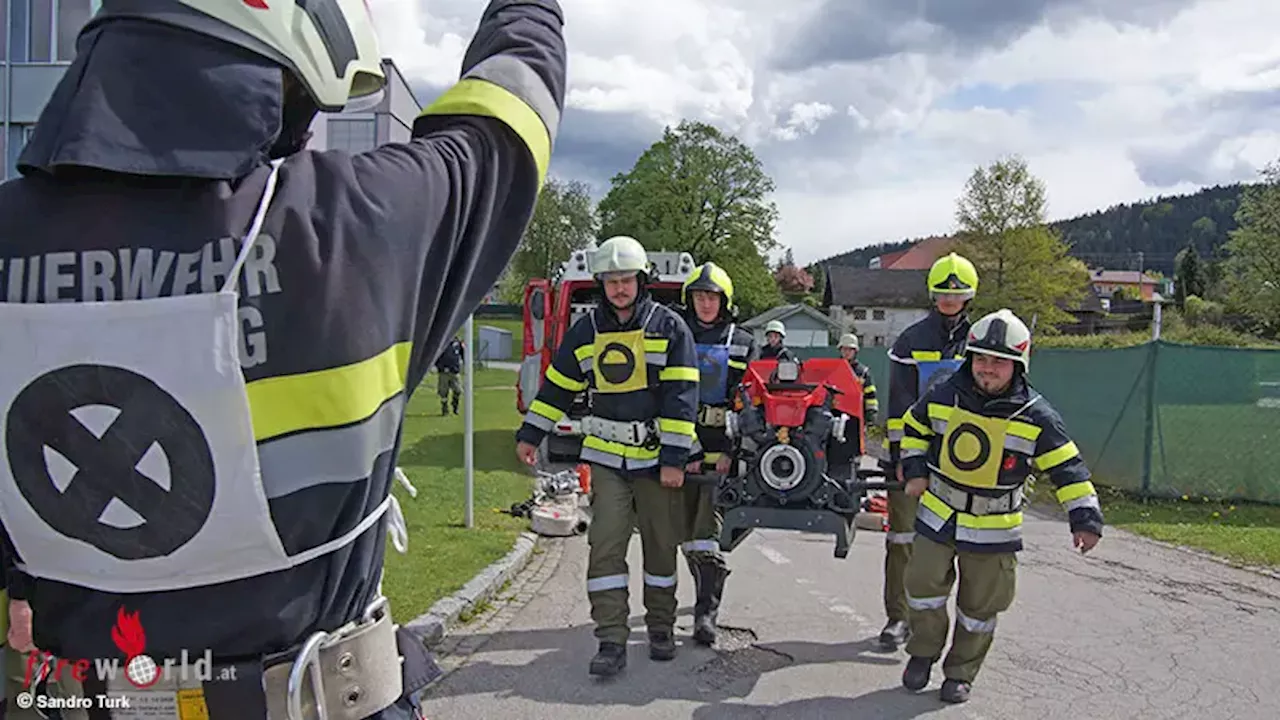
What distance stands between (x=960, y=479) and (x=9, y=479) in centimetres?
474

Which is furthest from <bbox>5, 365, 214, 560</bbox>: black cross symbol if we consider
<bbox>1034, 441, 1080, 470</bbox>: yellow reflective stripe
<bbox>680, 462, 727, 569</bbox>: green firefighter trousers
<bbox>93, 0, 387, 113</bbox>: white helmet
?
<bbox>680, 462, 727, 569</bbox>: green firefighter trousers

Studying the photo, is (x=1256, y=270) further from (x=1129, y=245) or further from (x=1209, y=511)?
(x=1129, y=245)

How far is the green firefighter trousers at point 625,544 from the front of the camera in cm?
570

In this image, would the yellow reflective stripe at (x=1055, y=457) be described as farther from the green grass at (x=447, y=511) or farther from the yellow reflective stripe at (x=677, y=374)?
the green grass at (x=447, y=511)

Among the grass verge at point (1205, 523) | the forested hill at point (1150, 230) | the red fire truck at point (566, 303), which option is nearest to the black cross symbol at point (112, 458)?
the grass verge at point (1205, 523)

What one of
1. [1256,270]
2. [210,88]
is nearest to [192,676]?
[210,88]

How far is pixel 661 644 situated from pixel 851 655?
114 centimetres

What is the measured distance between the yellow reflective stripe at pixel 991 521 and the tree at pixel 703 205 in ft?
154

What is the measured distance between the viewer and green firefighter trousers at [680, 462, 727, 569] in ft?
20.9

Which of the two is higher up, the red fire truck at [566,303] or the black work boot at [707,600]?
the red fire truck at [566,303]

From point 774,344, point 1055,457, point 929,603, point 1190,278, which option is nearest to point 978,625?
point 929,603

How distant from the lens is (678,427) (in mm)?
5750

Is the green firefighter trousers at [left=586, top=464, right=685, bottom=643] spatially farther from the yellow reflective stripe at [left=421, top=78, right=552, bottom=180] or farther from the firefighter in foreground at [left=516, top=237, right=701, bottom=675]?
the yellow reflective stripe at [left=421, top=78, right=552, bottom=180]

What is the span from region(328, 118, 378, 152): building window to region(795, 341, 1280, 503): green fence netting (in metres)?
12.2
